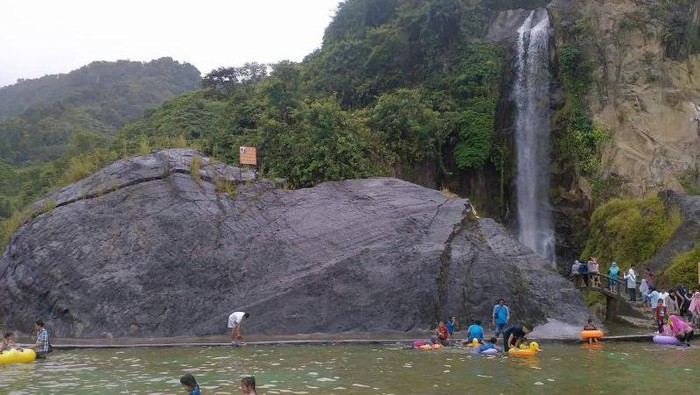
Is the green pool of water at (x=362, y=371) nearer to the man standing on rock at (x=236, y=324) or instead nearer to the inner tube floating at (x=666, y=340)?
the inner tube floating at (x=666, y=340)

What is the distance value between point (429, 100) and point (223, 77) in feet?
64.9

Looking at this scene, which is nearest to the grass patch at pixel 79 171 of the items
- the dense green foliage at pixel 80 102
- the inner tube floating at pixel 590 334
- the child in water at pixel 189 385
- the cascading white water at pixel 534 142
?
the child in water at pixel 189 385

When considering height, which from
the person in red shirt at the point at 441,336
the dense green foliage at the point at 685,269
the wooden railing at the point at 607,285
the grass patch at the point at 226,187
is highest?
the grass patch at the point at 226,187

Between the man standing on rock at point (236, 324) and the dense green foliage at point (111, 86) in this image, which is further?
the dense green foliage at point (111, 86)

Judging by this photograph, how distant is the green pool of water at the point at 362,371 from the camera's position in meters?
11.5

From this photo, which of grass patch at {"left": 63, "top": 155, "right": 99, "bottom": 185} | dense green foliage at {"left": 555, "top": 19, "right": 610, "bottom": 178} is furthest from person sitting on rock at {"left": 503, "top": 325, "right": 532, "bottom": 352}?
dense green foliage at {"left": 555, "top": 19, "right": 610, "bottom": 178}

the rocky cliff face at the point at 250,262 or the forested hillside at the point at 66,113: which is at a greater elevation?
the forested hillside at the point at 66,113

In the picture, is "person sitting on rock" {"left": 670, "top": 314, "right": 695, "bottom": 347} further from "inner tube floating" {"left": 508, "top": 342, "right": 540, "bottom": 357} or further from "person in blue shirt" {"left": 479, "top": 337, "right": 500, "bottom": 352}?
"person in blue shirt" {"left": 479, "top": 337, "right": 500, "bottom": 352}

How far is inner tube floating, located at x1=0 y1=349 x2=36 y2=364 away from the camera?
15641 millimetres

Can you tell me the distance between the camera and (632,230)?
28.7m

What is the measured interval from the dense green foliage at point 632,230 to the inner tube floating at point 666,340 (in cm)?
1015

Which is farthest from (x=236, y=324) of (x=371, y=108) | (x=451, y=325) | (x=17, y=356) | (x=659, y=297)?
(x=371, y=108)

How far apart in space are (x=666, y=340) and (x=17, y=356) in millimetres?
16146

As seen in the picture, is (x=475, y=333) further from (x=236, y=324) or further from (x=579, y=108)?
(x=579, y=108)
